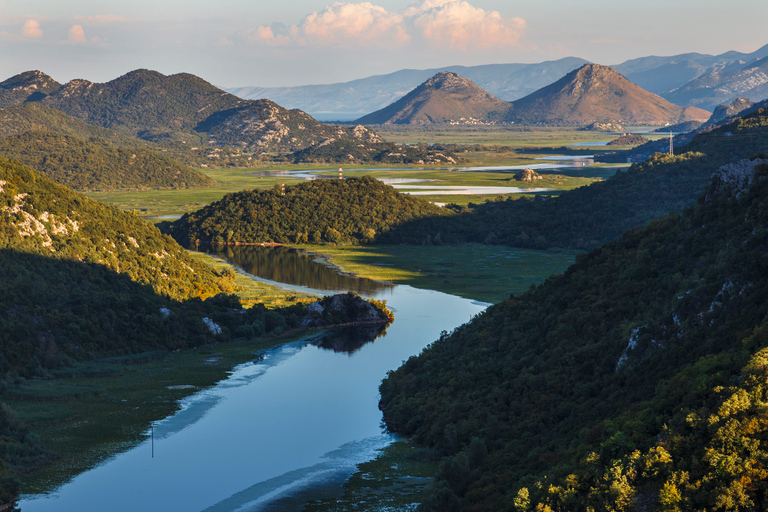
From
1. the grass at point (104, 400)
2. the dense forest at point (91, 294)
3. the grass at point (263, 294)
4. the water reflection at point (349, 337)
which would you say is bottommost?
the water reflection at point (349, 337)

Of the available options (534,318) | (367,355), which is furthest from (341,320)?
(534,318)

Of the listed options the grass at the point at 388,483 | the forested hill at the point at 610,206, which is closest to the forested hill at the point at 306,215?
the forested hill at the point at 610,206

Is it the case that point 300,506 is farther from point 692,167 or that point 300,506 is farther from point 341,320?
point 692,167

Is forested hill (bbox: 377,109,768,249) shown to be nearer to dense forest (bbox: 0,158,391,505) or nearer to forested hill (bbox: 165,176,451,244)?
forested hill (bbox: 165,176,451,244)

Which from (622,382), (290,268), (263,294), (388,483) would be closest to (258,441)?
(388,483)

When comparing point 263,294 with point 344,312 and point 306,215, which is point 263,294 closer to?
point 344,312

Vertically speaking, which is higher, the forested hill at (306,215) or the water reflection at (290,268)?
the forested hill at (306,215)

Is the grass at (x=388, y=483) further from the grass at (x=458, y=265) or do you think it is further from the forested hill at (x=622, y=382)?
the grass at (x=458, y=265)

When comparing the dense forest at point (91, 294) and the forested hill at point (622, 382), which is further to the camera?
the dense forest at point (91, 294)
